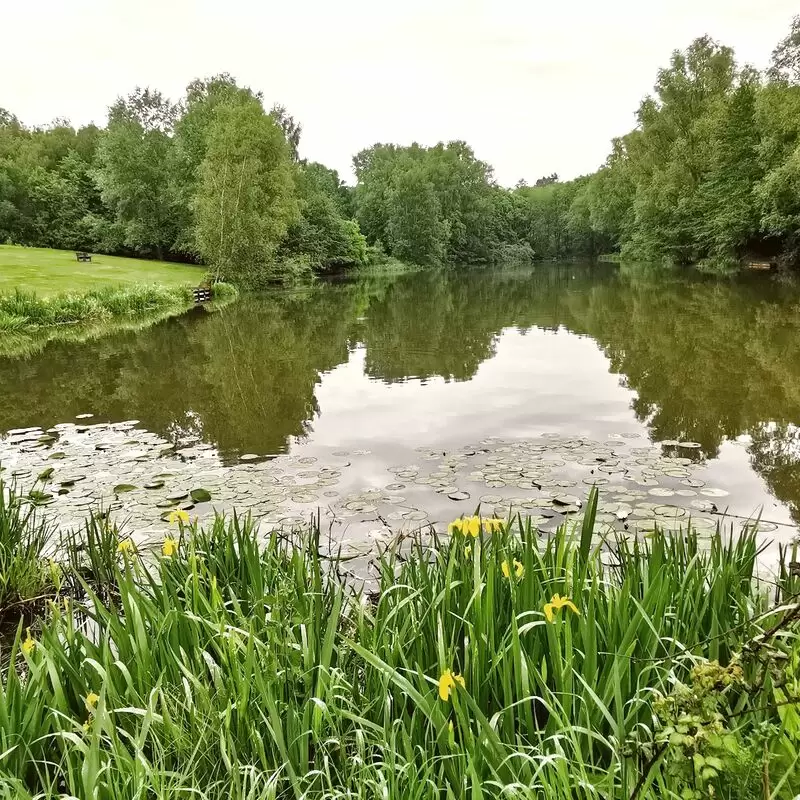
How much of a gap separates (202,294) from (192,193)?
629 inches

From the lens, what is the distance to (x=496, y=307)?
84.8 feet

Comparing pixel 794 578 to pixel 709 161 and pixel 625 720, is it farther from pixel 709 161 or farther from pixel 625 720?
pixel 709 161

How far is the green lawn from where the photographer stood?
1050 inches

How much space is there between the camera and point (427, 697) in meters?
2.07

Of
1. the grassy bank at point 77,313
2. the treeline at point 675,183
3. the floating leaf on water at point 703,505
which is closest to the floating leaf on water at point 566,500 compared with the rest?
the floating leaf on water at point 703,505

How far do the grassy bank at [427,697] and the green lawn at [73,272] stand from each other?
25537 mm

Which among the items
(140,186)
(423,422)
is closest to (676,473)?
(423,422)

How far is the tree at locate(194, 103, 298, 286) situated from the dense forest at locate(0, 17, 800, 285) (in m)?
0.09

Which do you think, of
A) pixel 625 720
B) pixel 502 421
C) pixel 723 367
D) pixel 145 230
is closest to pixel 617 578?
pixel 625 720

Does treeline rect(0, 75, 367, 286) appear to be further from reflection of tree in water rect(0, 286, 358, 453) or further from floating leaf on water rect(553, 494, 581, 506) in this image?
floating leaf on water rect(553, 494, 581, 506)

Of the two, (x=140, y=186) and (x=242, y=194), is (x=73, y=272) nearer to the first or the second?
(x=242, y=194)

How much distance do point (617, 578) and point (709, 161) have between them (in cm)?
4388

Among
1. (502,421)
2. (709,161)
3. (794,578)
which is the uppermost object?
(709,161)

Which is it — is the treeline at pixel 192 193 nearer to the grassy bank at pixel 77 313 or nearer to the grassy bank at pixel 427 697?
the grassy bank at pixel 77 313
